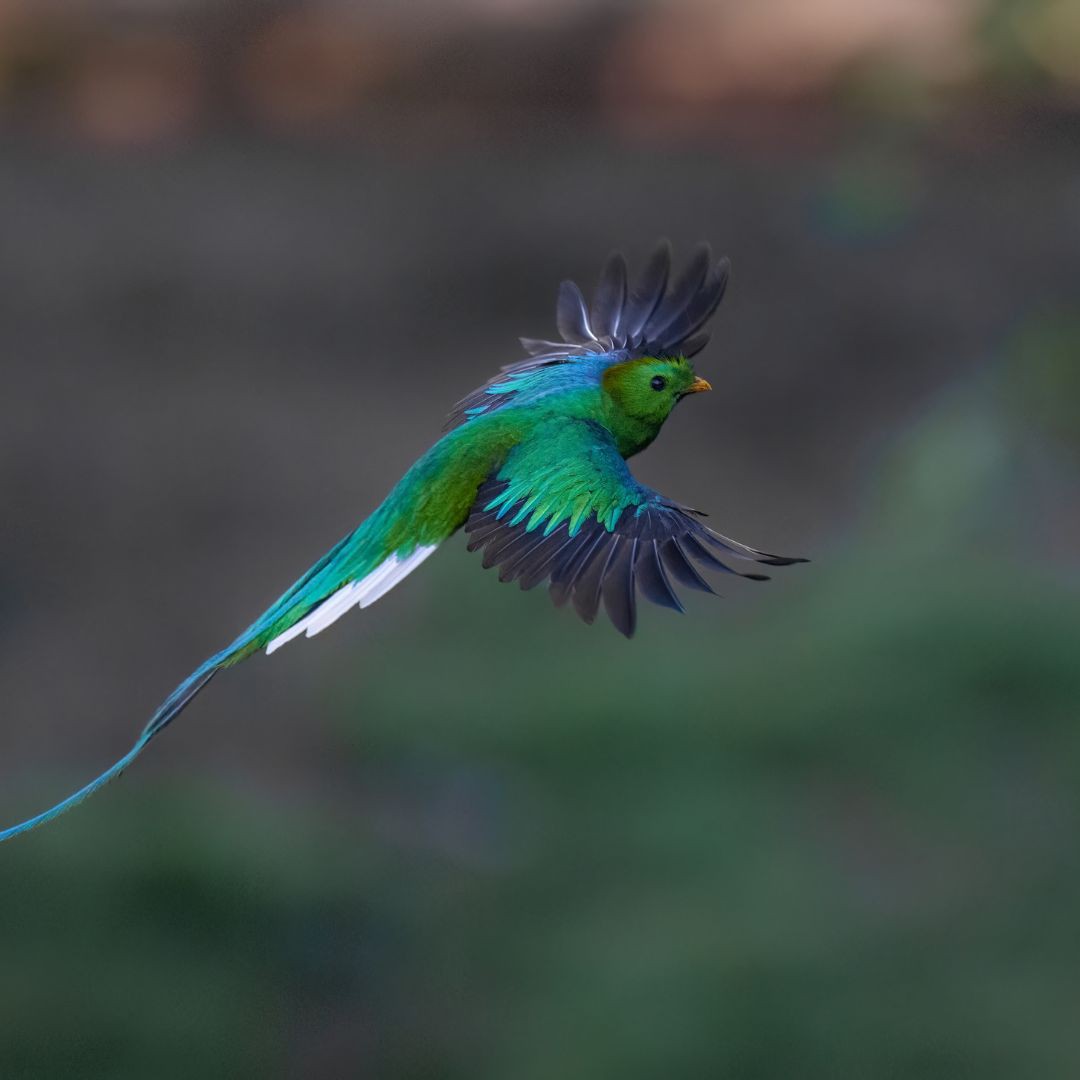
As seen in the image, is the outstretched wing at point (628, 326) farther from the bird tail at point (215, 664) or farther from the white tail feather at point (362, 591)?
the bird tail at point (215, 664)

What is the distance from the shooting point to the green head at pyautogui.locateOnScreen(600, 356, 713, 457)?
4.02 meters

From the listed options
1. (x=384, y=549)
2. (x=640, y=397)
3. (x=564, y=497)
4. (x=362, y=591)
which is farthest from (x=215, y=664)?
(x=640, y=397)

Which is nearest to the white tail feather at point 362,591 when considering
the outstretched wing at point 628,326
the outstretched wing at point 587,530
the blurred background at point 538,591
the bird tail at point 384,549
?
the bird tail at point 384,549

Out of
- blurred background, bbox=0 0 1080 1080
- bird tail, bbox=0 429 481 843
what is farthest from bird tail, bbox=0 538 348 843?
blurred background, bbox=0 0 1080 1080

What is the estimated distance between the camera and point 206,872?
10320 mm

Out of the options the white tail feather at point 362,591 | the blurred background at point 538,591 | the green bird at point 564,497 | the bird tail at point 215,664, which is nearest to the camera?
the bird tail at point 215,664

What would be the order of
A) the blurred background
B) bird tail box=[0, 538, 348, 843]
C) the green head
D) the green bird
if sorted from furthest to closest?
the blurred background, the green head, the green bird, bird tail box=[0, 538, 348, 843]

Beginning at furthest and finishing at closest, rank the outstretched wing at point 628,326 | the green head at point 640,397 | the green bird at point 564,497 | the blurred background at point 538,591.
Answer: the blurred background at point 538,591 < the outstretched wing at point 628,326 < the green head at point 640,397 < the green bird at point 564,497

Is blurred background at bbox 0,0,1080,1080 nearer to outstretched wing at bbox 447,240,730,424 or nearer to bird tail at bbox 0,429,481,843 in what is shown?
outstretched wing at bbox 447,240,730,424

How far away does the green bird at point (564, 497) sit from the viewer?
355 cm

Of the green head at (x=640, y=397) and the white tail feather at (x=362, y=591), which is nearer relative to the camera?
the white tail feather at (x=362, y=591)

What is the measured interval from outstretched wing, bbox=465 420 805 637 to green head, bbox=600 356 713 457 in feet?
0.32

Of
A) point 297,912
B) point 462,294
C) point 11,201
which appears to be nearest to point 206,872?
point 297,912

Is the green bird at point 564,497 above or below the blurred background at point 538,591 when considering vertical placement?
below
